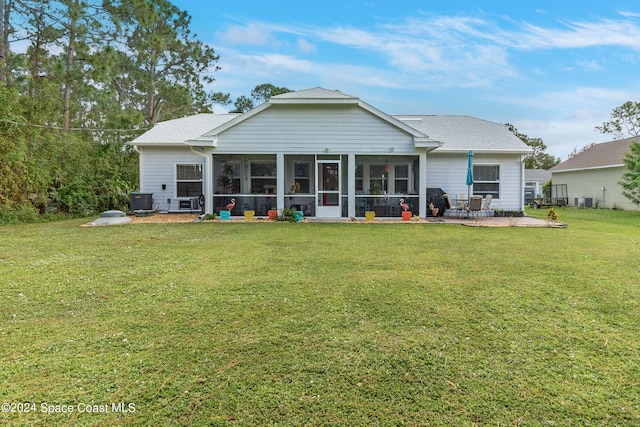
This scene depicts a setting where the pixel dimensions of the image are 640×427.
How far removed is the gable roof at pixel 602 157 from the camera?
23.0 meters

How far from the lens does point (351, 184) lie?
13680mm

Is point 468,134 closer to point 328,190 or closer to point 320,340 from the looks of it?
point 328,190

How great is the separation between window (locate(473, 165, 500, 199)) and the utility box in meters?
13.9

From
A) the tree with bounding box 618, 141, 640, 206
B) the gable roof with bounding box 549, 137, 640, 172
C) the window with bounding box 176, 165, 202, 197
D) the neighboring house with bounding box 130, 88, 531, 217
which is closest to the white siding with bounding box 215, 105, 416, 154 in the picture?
the neighboring house with bounding box 130, 88, 531, 217

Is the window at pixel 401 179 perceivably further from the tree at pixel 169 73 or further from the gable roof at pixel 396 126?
the tree at pixel 169 73

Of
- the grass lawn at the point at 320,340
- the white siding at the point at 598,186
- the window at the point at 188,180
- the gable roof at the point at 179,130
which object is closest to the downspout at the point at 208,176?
the gable roof at the point at 179,130

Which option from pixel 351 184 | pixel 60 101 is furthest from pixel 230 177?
pixel 60 101

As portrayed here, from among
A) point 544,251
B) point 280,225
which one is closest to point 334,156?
point 280,225

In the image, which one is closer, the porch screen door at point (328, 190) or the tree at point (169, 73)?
the porch screen door at point (328, 190)

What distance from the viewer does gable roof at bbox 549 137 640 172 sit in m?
23.0

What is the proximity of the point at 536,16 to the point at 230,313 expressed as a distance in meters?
17.1

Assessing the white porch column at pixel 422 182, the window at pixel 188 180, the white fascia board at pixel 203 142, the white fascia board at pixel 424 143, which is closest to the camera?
the white fascia board at pixel 424 143

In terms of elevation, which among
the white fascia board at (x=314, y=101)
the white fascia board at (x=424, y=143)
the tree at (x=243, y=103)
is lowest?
the white fascia board at (x=424, y=143)

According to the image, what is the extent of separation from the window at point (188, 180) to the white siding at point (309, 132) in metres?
2.82
